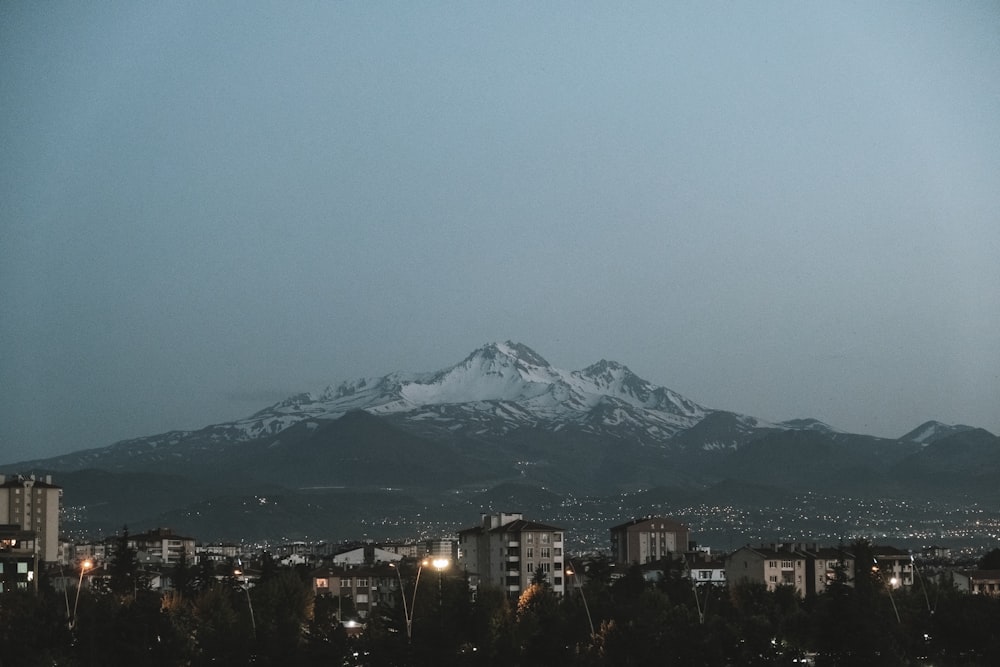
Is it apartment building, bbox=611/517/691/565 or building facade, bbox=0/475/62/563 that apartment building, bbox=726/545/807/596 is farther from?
building facade, bbox=0/475/62/563

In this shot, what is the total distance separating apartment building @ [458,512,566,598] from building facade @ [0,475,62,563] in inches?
1920

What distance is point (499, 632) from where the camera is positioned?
6488 cm

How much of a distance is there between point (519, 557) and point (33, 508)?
2195 inches

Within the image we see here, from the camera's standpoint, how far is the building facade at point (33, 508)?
14138cm

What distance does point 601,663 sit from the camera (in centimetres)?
5831

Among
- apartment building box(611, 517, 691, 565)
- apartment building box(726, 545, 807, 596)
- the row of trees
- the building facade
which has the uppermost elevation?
the building facade

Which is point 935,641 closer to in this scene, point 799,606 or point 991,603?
point 991,603

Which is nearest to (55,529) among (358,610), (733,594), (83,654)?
(358,610)

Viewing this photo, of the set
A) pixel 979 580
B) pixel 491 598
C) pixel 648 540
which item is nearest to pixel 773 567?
pixel 979 580

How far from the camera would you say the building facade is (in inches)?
5566

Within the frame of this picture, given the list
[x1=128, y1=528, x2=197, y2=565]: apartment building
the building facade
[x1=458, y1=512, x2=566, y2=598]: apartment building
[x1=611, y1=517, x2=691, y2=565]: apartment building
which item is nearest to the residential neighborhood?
[x1=458, y1=512, x2=566, y2=598]: apartment building

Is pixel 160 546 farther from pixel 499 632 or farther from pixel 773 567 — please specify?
pixel 499 632

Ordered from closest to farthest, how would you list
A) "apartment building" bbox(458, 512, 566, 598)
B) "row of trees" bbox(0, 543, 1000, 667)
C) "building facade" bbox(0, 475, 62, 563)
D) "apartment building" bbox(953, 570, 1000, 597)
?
"row of trees" bbox(0, 543, 1000, 667), "apartment building" bbox(458, 512, 566, 598), "apartment building" bbox(953, 570, 1000, 597), "building facade" bbox(0, 475, 62, 563)

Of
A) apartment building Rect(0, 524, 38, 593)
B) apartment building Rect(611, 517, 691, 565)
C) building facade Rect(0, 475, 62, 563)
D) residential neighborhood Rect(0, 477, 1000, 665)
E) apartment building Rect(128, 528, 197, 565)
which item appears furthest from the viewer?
apartment building Rect(611, 517, 691, 565)
